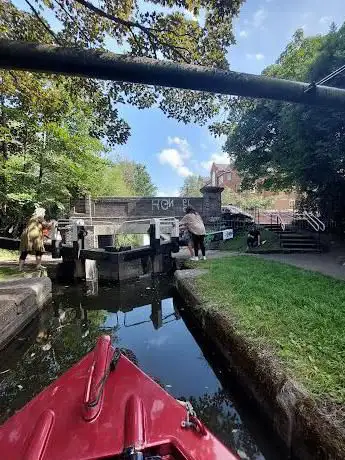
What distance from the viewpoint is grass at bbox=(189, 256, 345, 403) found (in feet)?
8.39

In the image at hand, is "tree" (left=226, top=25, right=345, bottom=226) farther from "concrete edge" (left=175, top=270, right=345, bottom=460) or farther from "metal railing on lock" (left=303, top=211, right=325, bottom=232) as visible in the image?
"concrete edge" (left=175, top=270, right=345, bottom=460)

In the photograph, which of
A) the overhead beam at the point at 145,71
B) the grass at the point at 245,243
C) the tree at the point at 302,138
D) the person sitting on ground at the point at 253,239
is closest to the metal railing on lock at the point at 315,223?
the tree at the point at 302,138

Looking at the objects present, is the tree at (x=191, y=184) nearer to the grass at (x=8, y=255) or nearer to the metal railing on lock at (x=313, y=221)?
the metal railing on lock at (x=313, y=221)

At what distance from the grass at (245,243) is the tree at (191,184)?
36.2m

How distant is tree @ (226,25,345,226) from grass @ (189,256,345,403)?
11.4 feet

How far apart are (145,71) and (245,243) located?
456 inches

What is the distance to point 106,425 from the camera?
1.85 m

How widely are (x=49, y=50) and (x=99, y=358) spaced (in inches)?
94.7

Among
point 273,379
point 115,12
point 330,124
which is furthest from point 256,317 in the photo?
point 330,124

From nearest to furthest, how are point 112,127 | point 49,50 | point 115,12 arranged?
point 49,50 → point 115,12 → point 112,127

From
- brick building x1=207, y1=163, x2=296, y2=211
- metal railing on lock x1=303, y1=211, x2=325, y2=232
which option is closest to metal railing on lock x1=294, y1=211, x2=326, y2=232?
metal railing on lock x1=303, y1=211, x2=325, y2=232

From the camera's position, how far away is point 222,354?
13.2 ft

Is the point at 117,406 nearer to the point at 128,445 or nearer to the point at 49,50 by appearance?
the point at 128,445

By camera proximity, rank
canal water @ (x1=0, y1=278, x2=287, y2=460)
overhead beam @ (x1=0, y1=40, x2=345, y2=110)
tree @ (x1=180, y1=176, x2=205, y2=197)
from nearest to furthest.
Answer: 1. overhead beam @ (x1=0, y1=40, x2=345, y2=110)
2. canal water @ (x1=0, y1=278, x2=287, y2=460)
3. tree @ (x1=180, y1=176, x2=205, y2=197)
